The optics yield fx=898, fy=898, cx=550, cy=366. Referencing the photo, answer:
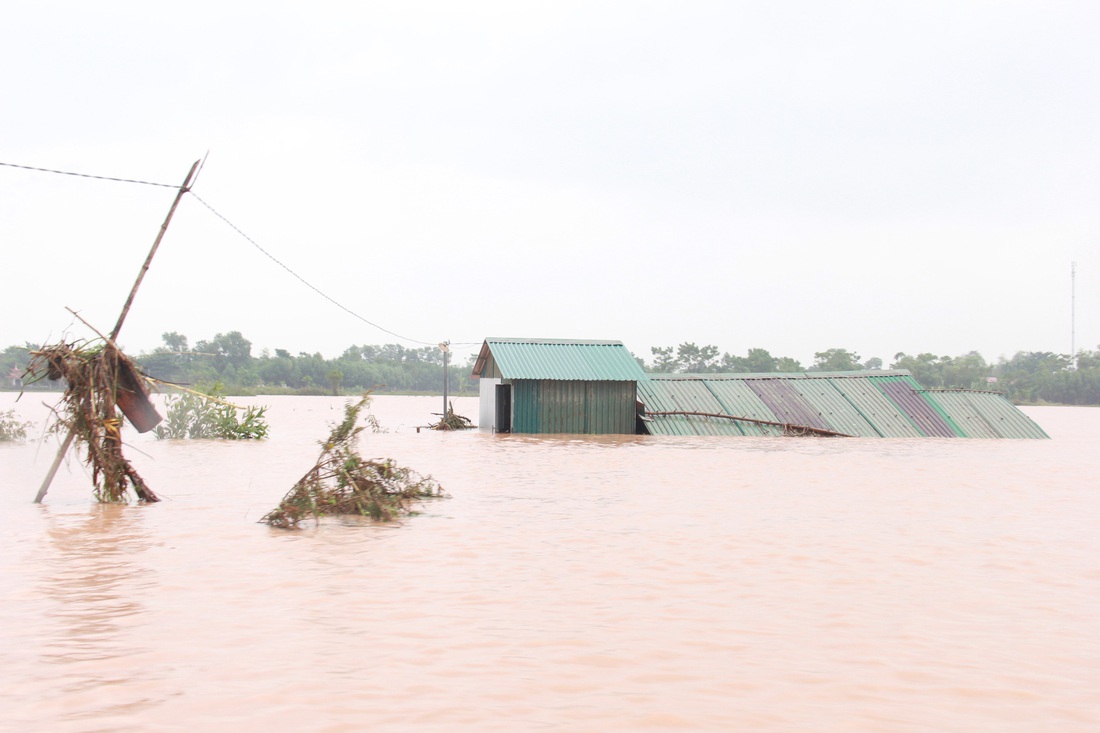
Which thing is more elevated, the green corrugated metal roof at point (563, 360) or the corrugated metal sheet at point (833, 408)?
the green corrugated metal roof at point (563, 360)

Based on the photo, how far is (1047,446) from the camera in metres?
27.6

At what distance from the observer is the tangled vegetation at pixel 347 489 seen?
436 inches

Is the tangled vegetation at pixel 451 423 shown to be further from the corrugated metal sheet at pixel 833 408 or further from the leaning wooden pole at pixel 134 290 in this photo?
the leaning wooden pole at pixel 134 290

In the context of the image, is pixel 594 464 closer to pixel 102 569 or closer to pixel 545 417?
pixel 545 417

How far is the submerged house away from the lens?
29.5m

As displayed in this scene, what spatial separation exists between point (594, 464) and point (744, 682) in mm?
14066

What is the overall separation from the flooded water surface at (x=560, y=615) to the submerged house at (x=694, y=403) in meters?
15.3

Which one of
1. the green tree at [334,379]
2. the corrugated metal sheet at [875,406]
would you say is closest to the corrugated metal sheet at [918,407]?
the corrugated metal sheet at [875,406]

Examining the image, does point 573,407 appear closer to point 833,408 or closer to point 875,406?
point 833,408

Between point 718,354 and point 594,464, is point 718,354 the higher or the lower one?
the higher one

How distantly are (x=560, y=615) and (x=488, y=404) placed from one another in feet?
83.5

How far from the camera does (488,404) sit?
32125mm

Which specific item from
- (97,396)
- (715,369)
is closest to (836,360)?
(715,369)

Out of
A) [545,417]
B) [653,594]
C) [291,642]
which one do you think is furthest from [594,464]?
[291,642]
